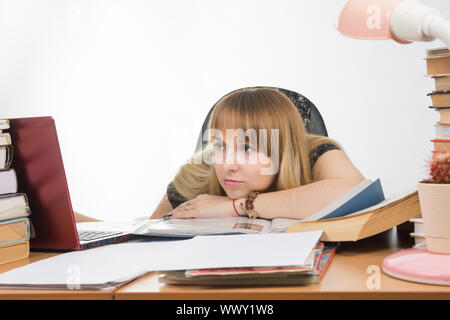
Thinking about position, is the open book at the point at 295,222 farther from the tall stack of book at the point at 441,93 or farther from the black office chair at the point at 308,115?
the black office chair at the point at 308,115

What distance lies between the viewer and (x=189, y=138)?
3.27 m

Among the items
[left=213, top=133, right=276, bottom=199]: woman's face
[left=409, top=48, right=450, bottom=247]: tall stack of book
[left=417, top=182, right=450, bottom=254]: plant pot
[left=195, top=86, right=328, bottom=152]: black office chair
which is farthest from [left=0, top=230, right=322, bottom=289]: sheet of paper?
[left=195, top=86, right=328, bottom=152]: black office chair

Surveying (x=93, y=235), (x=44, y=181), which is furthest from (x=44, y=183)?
(x=93, y=235)

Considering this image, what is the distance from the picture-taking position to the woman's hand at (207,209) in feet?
3.63

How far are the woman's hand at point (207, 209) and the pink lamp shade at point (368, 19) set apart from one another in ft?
1.72

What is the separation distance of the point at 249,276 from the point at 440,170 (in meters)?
0.25

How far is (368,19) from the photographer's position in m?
0.68

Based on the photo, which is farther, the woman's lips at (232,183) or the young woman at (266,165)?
the woman's lips at (232,183)

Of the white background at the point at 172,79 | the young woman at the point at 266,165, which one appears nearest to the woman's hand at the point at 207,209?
the young woman at the point at 266,165

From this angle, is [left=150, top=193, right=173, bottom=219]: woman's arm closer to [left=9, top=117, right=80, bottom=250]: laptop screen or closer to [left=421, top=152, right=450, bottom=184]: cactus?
[left=9, top=117, right=80, bottom=250]: laptop screen

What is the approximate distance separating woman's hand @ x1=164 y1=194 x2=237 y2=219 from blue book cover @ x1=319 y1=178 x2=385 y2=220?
1.12 ft

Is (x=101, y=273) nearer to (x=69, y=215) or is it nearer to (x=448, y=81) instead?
(x=69, y=215)

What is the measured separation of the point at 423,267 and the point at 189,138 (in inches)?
109
